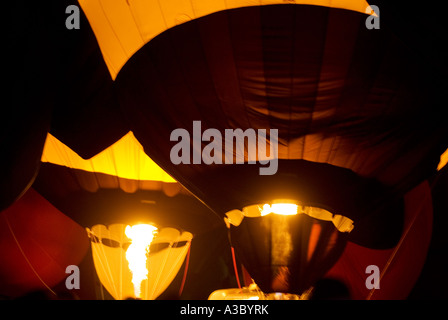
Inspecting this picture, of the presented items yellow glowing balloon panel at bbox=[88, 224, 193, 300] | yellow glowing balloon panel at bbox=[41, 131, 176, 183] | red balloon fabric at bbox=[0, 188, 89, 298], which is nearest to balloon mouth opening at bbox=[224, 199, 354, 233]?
yellow glowing balloon panel at bbox=[41, 131, 176, 183]

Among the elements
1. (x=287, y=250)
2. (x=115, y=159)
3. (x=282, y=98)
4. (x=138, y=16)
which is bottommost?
(x=287, y=250)

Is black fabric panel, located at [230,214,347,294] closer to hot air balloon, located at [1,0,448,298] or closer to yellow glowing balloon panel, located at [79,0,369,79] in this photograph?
hot air balloon, located at [1,0,448,298]

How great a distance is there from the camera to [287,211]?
1.53m

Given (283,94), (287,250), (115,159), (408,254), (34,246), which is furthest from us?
(34,246)

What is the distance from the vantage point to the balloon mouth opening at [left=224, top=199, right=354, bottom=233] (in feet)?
5.02

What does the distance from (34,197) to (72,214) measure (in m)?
0.41

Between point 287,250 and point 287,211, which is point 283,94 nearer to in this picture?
point 287,211

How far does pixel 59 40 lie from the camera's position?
170cm

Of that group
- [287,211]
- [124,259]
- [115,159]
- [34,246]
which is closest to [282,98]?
[287,211]

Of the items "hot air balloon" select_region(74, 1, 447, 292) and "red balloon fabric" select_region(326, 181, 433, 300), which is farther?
"red balloon fabric" select_region(326, 181, 433, 300)

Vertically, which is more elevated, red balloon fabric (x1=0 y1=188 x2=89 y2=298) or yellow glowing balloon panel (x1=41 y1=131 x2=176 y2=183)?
yellow glowing balloon panel (x1=41 y1=131 x2=176 y2=183)

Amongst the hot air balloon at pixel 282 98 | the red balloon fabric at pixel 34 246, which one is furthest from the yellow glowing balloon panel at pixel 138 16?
the red balloon fabric at pixel 34 246

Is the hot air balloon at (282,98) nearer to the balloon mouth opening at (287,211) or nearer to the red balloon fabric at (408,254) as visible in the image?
the balloon mouth opening at (287,211)

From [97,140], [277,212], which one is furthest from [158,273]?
[277,212]
